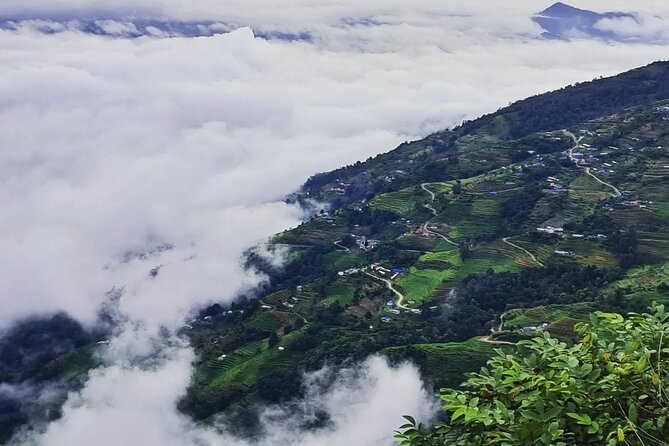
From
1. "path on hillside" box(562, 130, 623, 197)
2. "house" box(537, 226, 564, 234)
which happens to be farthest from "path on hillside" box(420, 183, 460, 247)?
"path on hillside" box(562, 130, 623, 197)

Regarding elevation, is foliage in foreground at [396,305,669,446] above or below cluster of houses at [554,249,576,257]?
above

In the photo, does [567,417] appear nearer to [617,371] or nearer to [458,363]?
[617,371]

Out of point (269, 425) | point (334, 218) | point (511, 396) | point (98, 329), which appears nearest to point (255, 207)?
point (334, 218)

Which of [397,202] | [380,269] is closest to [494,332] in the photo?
[380,269]

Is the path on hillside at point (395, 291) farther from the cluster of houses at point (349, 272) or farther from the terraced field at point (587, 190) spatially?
the terraced field at point (587, 190)

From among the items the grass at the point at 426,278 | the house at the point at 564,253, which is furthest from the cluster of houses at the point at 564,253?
the grass at the point at 426,278

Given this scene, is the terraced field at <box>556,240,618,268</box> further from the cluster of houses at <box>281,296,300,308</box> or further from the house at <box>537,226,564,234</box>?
the cluster of houses at <box>281,296,300,308</box>

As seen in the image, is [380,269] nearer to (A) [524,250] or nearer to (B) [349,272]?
(B) [349,272]
